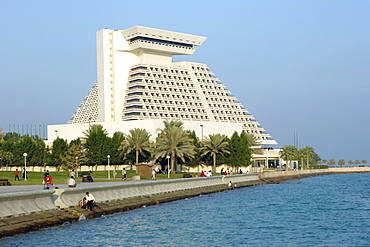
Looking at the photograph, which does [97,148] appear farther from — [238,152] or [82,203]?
[82,203]

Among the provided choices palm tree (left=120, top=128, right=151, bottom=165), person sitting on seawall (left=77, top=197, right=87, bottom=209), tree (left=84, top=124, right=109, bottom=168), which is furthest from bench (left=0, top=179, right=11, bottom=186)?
tree (left=84, top=124, right=109, bottom=168)

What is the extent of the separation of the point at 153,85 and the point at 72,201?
107m

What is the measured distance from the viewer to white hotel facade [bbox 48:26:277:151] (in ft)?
433

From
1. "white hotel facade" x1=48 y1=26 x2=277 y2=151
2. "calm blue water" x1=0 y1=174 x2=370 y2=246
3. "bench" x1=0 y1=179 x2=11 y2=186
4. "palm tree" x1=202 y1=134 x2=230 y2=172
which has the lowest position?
"calm blue water" x1=0 y1=174 x2=370 y2=246

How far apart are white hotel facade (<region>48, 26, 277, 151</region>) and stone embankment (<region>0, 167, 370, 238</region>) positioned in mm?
74430

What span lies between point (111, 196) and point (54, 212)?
321 inches

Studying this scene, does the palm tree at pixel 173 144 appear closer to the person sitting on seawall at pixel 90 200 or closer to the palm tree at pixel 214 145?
the palm tree at pixel 214 145

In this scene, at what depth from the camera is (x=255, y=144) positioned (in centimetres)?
11788

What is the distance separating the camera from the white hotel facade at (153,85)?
132125 mm

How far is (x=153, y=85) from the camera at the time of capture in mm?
135250

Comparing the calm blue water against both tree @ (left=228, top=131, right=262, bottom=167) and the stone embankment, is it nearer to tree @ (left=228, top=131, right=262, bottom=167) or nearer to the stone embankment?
the stone embankment

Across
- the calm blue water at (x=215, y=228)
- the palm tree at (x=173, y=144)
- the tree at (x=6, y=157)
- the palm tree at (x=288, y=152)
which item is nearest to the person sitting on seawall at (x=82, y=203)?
the calm blue water at (x=215, y=228)

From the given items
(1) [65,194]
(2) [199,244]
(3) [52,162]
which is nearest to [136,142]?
(3) [52,162]

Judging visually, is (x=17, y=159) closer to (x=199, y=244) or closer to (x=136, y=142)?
(x=136, y=142)
